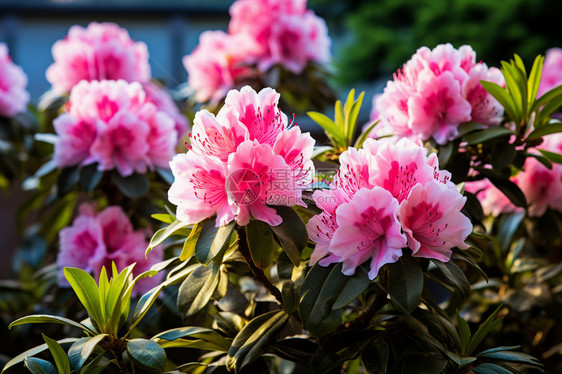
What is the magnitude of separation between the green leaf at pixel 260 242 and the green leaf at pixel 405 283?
183 mm

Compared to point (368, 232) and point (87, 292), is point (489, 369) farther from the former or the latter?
point (87, 292)

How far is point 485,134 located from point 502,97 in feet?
0.30

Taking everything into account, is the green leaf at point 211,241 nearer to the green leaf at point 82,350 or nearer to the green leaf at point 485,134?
the green leaf at point 82,350

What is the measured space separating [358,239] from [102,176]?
0.81m

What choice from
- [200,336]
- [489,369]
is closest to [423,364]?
[489,369]

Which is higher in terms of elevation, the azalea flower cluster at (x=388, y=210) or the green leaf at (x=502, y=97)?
the green leaf at (x=502, y=97)

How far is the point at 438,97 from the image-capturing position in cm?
115

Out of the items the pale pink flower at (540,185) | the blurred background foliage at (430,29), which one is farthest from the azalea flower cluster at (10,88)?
the blurred background foliage at (430,29)

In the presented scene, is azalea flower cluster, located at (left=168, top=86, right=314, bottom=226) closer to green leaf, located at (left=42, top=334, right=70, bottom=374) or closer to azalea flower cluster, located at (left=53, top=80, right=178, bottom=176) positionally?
green leaf, located at (left=42, top=334, right=70, bottom=374)

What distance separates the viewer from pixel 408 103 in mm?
1140

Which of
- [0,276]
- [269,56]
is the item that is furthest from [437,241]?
[0,276]

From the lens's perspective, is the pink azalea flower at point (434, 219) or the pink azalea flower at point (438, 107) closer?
the pink azalea flower at point (434, 219)

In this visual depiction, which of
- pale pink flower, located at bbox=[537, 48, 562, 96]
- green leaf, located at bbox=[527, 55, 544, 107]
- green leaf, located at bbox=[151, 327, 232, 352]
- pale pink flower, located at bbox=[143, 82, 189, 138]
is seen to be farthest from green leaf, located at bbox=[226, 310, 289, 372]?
pale pink flower, located at bbox=[537, 48, 562, 96]

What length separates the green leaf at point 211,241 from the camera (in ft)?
2.70
